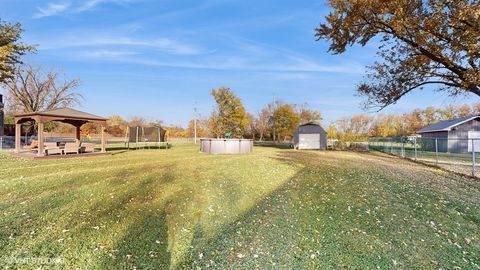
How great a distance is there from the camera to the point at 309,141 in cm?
2908

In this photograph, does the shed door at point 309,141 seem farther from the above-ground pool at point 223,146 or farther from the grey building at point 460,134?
the above-ground pool at point 223,146

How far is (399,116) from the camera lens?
58.0 metres

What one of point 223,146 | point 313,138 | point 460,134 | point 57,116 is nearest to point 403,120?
point 460,134

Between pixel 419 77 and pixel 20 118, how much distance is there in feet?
72.1

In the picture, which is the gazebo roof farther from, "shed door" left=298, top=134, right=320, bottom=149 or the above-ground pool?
"shed door" left=298, top=134, right=320, bottom=149

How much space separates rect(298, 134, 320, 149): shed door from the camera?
1141 inches

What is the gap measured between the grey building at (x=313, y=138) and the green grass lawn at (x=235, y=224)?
21714 millimetres

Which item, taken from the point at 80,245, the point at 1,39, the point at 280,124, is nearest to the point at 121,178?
the point at 80,245

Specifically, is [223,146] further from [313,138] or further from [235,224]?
[235,224]

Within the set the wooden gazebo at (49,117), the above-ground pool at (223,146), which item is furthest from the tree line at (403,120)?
the wooden gazebo at (49,117)

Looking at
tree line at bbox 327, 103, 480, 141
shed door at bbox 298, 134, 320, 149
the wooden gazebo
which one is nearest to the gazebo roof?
the wooden gazebo

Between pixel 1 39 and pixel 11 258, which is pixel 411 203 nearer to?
pixel 11 258

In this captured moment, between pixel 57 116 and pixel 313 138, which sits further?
pixel 313 138

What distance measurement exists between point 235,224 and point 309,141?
25.8 metres
